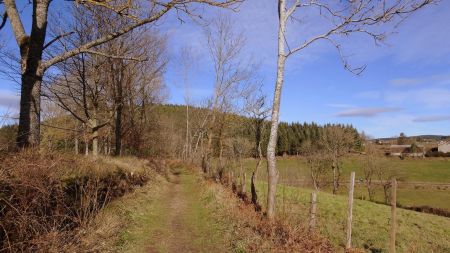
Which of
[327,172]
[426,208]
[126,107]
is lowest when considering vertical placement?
[426,208]

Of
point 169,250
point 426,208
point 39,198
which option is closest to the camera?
point 39,198

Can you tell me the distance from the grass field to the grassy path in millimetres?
24597

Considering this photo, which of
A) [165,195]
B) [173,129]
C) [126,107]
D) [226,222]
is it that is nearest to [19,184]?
[226,222]

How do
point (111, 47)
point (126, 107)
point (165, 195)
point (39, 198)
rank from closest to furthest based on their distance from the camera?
point (39, 198) < point (165, 195) < point (111, 47) < point (126, 107)

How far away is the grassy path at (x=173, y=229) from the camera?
825 cm

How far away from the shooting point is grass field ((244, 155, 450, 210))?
5344 cm

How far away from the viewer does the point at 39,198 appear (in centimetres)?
591

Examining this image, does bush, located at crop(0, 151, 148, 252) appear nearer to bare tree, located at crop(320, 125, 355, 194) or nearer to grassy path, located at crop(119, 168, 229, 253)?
grassy path, located at crop(119, 168, 229, 253)

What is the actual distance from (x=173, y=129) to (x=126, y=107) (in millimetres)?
48868

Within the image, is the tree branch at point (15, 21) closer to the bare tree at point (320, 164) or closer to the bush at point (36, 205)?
the bush at point (36, 205)

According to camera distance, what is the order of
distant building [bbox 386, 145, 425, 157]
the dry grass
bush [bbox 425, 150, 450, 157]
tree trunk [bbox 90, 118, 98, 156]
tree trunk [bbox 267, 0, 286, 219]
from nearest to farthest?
the dry grass, tree trunk [bbox 267, 0, 286, 219], tree trunk [bbox 90, 118, 98, 156], bush [bbox 425, 150, 450, 157], distant building [bbox 386, 145, 425, 157]

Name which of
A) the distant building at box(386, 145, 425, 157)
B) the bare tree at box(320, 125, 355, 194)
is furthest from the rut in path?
the distant building at box(386, 145, 425, 157)

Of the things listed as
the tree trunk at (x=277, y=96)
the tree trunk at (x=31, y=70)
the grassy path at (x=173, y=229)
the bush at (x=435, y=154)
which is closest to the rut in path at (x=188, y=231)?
the grassy path at (x=173, y=229)

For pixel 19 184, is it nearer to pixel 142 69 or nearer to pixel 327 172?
pixel 142 69
